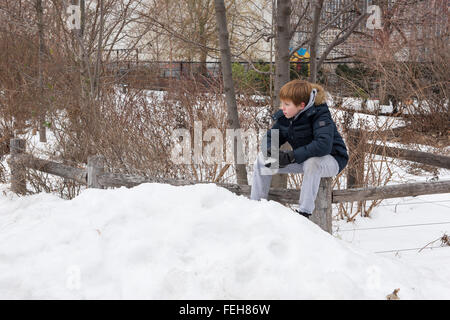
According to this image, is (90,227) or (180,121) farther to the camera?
(180,121)

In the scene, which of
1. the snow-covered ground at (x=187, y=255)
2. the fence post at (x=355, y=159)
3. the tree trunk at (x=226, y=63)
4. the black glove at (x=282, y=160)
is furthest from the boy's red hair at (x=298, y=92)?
the fence post at (x=355, y=159)

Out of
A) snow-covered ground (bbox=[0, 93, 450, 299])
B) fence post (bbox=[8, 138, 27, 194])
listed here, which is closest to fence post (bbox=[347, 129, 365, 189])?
snow-covered ground (bbox=[0, 93, 450, 299])

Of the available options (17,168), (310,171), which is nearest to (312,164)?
(310,171)

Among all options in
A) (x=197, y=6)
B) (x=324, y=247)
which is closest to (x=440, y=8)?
(x=197, y=6)

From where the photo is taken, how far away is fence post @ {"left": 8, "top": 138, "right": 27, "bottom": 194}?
19.6ft

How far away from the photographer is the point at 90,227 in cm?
318

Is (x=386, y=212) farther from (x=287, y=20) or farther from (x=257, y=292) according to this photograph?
(x=257, y=292)

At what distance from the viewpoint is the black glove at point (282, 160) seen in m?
3.53

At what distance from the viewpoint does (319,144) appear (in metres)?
3.46

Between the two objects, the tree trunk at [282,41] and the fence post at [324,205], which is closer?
the fence post at [324,205]

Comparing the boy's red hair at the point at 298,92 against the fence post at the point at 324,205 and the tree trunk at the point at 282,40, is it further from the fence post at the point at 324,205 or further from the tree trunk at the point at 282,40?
the tree trunk at the point at 282,40

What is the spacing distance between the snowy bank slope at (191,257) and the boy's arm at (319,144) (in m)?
0.50

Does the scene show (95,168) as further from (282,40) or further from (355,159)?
(355,159)
